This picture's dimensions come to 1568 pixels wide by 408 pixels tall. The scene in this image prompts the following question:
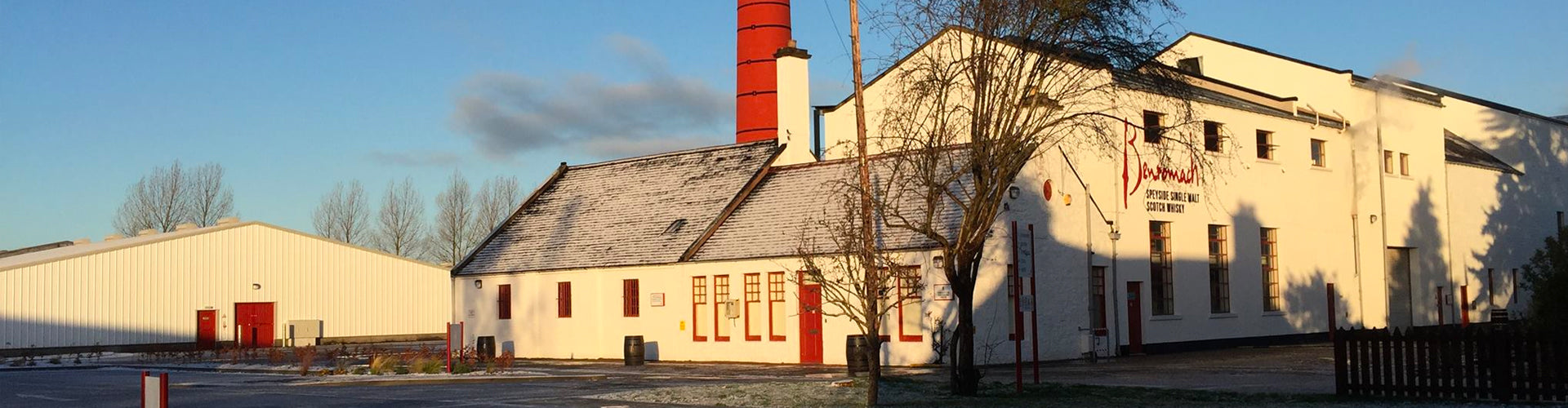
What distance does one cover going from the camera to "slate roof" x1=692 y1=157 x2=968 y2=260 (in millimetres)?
32281

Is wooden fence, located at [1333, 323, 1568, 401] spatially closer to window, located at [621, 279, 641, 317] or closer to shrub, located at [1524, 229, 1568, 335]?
shrub, located at [1524, 229, 1568, 335]

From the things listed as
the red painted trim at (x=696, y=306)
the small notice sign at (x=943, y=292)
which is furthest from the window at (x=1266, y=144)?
the red painted trim at (x=696, y=306)

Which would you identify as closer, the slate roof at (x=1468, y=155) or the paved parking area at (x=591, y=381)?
the paved parking area at (x=591, y=381)

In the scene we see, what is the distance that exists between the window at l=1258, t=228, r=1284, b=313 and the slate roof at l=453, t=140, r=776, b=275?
44.3 feet

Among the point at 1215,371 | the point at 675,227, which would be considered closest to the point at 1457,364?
the point at 1215,371

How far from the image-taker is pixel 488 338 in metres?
38.7

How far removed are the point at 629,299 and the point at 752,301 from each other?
4507 mm

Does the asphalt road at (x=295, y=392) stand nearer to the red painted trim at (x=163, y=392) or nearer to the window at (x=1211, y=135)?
the red painted trim at (x=163, y=392)

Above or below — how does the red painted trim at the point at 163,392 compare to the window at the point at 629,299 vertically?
below

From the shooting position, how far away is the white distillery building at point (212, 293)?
50.7 m

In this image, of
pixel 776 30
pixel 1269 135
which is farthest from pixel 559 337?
pixel 1269 135

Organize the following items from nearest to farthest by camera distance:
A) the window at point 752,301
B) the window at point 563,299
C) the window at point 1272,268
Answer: the window at point 752,301, the window at point 563,299, the window at point 1272,268

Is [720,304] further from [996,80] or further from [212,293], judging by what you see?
[212,293]

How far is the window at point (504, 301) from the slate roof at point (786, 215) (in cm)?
815
